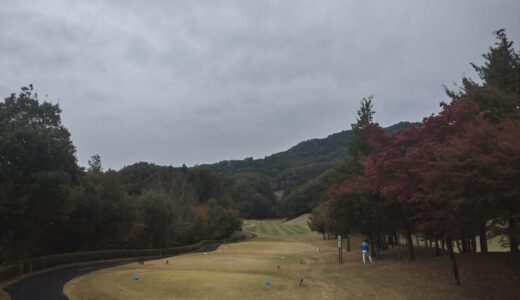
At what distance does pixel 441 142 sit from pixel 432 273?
8.02 meters

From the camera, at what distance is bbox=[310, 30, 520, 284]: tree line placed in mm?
14867

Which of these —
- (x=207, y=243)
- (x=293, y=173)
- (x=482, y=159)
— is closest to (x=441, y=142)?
(x=482, y=159)

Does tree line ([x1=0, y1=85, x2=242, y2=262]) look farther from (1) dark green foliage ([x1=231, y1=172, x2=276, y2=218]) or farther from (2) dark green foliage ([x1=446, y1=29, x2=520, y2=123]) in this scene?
(1) dark green foliage ([x1=231, y1=172, x2=276, y2=218])

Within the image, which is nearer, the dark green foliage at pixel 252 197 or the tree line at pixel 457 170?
the tree line at pixel 457 170

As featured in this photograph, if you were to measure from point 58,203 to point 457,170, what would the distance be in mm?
26593

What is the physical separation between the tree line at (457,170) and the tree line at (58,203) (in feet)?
73.0

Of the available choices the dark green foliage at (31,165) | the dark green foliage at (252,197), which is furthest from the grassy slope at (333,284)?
the dark green foliage at (252,197)

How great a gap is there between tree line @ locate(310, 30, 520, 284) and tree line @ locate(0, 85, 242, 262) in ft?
73.0

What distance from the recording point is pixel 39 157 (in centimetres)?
2845

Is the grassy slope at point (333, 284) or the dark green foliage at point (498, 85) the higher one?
the dark green foliage at point (498, 85)

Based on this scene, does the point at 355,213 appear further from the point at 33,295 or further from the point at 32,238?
the point at 32,238

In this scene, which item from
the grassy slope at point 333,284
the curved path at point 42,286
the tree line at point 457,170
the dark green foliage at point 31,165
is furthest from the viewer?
the dark green foliage at point 31,165

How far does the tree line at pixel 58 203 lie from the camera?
2738cm

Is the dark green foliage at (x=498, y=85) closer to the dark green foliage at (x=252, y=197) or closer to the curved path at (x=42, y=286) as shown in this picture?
the curved path at (x=42, y=286)
